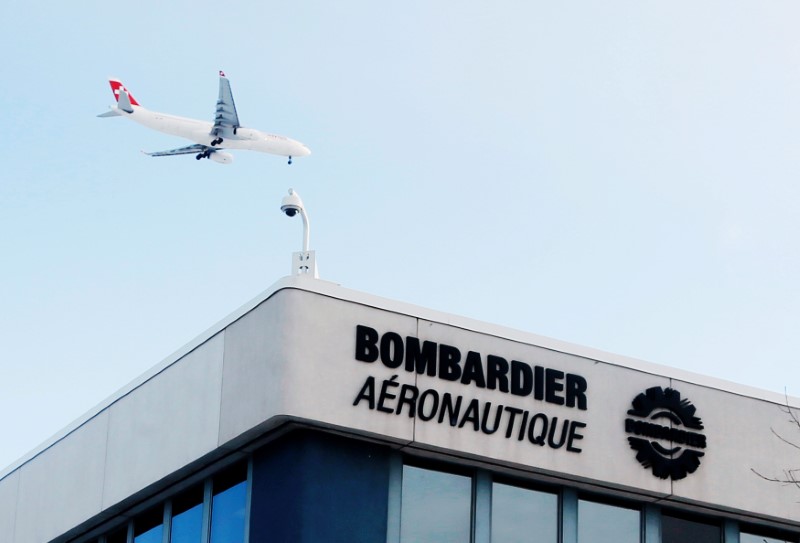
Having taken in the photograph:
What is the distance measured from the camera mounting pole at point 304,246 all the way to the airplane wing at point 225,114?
246 ft

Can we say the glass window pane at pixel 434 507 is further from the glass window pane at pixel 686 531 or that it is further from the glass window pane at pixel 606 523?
the glass window pane at pixel 686 531

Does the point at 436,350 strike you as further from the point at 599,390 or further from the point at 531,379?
the point at 599,390

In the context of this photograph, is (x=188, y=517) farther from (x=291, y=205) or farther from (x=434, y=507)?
(x=291, y=205)

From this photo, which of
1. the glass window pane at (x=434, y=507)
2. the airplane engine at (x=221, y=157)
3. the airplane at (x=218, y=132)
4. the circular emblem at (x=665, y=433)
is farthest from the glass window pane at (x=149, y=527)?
the airplane engine at (x=221, y=157)

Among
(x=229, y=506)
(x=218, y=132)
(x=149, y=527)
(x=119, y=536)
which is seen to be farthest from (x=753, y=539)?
(x=218, y=132)

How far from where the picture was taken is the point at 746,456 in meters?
19.8

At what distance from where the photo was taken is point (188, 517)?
1916 centimetres

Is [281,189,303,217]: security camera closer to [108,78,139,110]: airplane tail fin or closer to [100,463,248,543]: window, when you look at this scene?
[100,463,248,543]: window

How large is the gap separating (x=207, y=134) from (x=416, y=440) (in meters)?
80.6

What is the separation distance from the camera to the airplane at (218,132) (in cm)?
9450

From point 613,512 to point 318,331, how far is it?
16.7 feet

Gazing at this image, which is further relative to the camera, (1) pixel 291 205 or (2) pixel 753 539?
(2) pixel 753 539

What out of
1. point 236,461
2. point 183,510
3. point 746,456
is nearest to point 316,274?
point 236,461

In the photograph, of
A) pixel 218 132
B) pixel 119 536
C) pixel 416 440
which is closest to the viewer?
pixel 416 440
